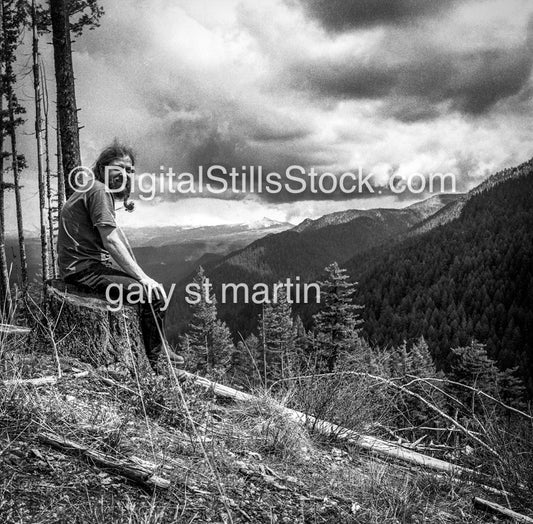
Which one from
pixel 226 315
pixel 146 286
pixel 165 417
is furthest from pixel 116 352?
pixel 226 315

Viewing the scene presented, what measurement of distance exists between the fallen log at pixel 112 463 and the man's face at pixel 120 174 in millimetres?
2146

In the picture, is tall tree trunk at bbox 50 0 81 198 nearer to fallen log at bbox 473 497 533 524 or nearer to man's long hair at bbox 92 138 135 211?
man's long hair at bbox 92 138 135 211

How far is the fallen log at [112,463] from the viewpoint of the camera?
6.61 ft

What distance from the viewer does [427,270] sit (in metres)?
152

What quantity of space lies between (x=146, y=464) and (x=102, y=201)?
6.87 ft

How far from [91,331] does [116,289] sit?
0.41 m

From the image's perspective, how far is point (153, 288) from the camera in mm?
3482

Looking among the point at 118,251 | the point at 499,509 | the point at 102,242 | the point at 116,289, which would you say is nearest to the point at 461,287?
the point at 499,509

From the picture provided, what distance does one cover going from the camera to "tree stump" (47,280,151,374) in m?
3.55

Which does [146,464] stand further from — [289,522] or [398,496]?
[398,496]

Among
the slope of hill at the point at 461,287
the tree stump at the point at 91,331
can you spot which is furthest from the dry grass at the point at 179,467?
the slope of hill at the point at 461,287

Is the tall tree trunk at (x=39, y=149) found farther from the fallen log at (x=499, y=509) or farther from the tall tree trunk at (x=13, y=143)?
the fallen log at (x=499, y=509)

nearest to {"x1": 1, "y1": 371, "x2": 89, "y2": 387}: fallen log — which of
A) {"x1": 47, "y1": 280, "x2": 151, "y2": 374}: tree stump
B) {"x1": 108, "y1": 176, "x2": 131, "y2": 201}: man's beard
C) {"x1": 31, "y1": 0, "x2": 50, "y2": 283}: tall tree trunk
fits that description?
{"x1": 47, "y1": 280, "x2": 151, "y2": 374}: tree stump

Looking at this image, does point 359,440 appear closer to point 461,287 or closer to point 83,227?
point 83,227
